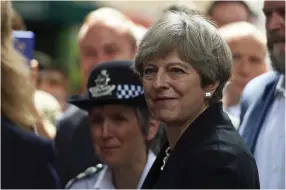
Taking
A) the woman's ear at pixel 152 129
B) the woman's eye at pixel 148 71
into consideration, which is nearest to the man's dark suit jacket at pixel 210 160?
the woman's eye at pixel 148 71

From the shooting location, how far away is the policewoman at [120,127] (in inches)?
183

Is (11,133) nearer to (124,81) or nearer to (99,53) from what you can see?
(124,81)

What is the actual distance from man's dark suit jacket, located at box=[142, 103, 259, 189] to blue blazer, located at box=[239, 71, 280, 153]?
4.50ft

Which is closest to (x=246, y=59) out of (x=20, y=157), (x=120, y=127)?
(x=120, y=127)

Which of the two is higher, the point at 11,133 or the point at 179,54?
the point at 179,54

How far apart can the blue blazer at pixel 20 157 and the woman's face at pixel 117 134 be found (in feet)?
2.46

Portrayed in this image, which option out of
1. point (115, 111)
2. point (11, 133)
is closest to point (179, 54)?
point (11, 133)

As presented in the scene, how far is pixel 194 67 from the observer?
3.44 meters

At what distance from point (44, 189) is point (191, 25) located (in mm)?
1047

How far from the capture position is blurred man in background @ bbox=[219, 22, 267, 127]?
614 centimetres

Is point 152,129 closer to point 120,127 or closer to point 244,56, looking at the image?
point 120,127

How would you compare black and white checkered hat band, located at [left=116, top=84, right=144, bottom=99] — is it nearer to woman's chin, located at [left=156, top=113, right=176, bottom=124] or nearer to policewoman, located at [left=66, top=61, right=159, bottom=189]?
policewoman, located at [left=66, top=61, right=159, bottom=189]

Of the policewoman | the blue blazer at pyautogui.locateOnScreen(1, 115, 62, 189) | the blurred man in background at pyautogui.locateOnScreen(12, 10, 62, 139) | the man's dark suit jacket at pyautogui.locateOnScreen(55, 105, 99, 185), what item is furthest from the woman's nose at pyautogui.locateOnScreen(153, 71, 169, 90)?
the blurred man in background at pyautogui.locateOnScreen(12, 10, 62, 139)

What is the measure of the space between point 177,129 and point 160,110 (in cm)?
10
